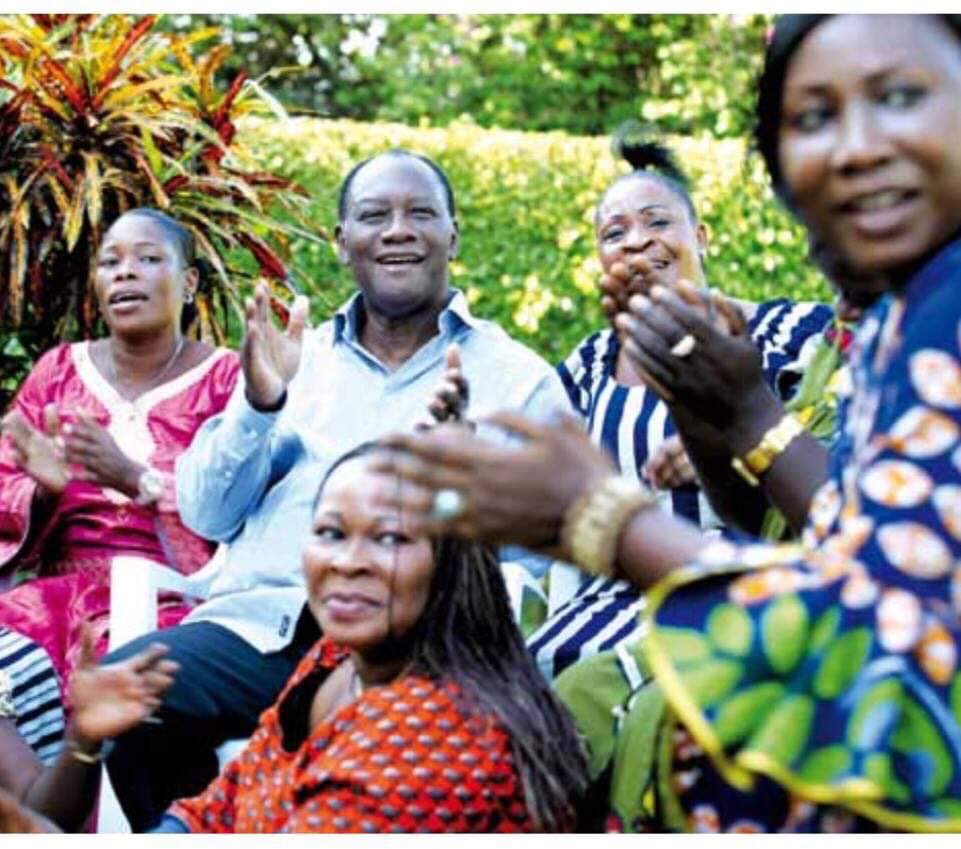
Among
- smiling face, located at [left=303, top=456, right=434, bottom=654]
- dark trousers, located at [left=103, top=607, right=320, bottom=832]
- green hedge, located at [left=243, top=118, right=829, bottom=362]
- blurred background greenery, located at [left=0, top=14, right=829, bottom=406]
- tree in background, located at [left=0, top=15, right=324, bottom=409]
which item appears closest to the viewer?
smiling face, located at [left=303, top=456, right=434, bottom=654]

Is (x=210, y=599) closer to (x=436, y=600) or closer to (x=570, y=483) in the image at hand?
(x=436, y=600)

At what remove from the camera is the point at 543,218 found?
393 inches

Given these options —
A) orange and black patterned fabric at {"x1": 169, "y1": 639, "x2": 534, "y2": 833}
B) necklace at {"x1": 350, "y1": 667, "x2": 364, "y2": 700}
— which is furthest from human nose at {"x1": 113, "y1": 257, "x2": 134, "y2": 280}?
orange and black patterned fabric at {"x1": 169, "y1": 639, "x2": 534, "y2": 833}

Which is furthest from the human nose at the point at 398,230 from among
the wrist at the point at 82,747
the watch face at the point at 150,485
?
the wrist at the point at 82,747

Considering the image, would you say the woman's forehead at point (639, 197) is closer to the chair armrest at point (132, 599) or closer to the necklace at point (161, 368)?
the necklace at point (161, 368)

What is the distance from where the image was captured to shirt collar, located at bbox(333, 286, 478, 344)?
15.6ft

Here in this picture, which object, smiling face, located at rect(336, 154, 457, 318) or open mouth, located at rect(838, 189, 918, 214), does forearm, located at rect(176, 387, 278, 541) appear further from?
open mouth, located at rect(838, 189, 918, 214)

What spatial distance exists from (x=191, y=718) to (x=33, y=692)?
0.73 m

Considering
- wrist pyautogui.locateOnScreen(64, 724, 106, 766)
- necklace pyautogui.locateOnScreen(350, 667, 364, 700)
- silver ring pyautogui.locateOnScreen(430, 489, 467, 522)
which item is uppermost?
silver ring pyautogui.locateOnScreen(430, 489, 467, 522)

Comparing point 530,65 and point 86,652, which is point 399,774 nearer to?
point 86,652

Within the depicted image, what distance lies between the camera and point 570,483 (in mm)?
2021

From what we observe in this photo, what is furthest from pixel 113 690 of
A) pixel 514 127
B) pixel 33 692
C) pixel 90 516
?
pixel 514 127

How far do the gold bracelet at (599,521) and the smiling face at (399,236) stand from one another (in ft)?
9.07
